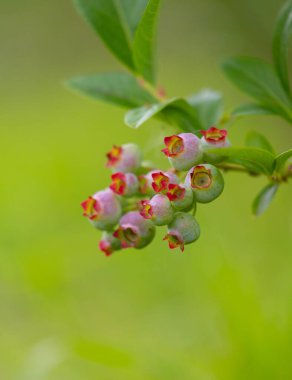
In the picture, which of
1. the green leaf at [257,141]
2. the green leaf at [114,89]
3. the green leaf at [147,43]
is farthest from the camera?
the green leaf at [114,89]

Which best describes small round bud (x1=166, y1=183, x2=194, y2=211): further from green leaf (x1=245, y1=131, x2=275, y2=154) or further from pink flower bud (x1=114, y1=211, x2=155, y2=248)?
green leaf (x1=245, y1=131, x2=275, y2=154)

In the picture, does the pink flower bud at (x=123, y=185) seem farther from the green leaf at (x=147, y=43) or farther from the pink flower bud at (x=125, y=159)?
the green leaf at (x=147, y=43)

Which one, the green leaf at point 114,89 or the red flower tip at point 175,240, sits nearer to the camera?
the red flower tip at point 175,240

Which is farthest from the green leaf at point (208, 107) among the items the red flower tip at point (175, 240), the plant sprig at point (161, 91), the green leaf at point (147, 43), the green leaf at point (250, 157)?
the red flower tip at point (175, 240)

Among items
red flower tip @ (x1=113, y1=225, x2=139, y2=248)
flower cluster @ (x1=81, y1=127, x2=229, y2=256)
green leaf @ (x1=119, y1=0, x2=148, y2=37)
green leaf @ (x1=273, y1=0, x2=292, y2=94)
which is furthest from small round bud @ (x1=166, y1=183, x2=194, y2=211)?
green leaf @ (x1=119, y1=0, x2=148, y2=37)

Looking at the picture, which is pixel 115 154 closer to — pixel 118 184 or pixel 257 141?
pixel 118 184

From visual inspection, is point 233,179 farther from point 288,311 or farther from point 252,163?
point 252,163

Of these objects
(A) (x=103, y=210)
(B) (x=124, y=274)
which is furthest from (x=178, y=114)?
(B) (x=124, y=274)

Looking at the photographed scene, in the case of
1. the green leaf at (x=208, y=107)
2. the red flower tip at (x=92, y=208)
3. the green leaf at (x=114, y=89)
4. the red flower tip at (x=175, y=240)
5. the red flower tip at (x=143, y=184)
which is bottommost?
the red flower tip at (x=175, y=240)
